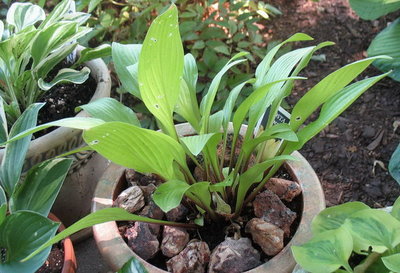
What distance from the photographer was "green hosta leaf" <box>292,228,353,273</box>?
0.79 metres

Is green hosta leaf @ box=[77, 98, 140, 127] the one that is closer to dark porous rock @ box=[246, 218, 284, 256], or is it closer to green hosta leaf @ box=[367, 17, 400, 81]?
dark porous rock @ box=[246, 218, 284, 256]

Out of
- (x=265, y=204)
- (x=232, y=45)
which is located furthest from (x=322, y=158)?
(x=265, y=204)

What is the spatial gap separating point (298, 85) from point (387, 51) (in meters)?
0.34

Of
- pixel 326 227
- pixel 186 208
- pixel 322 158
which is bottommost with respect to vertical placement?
pixel 322 158

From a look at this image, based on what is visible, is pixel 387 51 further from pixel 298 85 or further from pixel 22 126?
pixel 22 126

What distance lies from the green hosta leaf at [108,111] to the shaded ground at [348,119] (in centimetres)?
79

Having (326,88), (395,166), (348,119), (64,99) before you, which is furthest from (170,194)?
(348,119)

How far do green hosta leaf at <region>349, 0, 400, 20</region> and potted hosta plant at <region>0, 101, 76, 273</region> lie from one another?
1.09m

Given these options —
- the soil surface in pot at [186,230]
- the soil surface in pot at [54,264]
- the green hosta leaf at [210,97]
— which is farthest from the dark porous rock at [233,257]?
the soil surface in pot at [54,264]

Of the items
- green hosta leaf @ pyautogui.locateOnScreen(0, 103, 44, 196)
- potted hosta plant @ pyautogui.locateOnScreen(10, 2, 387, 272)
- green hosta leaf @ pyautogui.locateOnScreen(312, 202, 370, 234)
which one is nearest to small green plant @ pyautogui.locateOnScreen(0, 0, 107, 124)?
green hosta leaf @ pyautogui.locateOnScreen(0, 103, 44, 196)

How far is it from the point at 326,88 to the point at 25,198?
25.4 inches

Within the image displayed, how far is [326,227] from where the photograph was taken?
89cm

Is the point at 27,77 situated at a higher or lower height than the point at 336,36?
higher

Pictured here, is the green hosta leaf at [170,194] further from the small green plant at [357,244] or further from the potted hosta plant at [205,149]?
the small green plant at [357,244]
